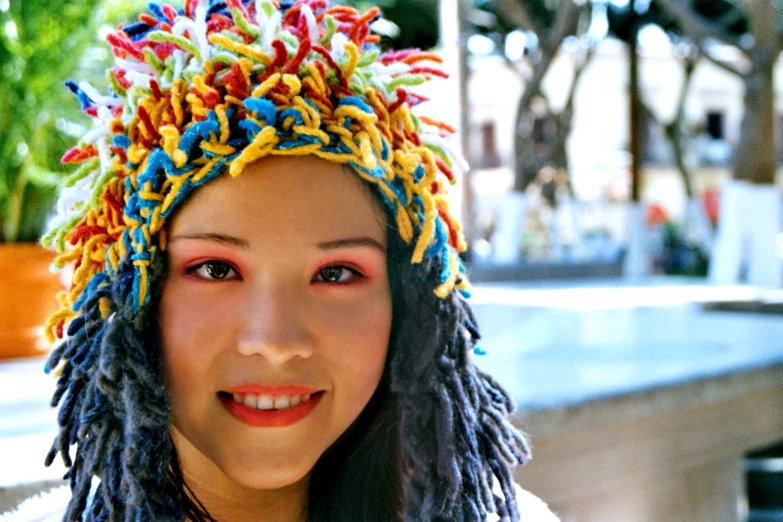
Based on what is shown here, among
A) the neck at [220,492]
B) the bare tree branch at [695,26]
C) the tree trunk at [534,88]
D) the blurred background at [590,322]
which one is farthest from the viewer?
the tree trunk at [534,88]

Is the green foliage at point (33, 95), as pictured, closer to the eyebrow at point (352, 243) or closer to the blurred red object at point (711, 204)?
the eyebrow at point (352, 243)

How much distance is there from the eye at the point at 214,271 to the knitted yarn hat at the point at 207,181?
0.16ft

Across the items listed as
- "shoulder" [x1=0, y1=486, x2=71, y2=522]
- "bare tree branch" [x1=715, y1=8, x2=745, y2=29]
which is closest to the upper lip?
"shoulder" [x1=0, y1=486, x2=71, y2=522]

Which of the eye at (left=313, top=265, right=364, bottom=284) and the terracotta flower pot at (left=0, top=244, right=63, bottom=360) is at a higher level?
the eye at (left=313, top=265, right=364, bottom=284)

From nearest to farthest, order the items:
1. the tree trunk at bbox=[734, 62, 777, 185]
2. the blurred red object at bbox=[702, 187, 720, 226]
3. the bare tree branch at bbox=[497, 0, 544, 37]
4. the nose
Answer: the nose < the tree trunk at bbox=[734, 62, 777, 185] < the bare tree branch at bbox=[497, 0, 544, 37] < the blurred red object at bbox=[702, 187, 720, 226]

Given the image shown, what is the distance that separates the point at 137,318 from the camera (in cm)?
112

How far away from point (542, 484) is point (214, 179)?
1259 mm

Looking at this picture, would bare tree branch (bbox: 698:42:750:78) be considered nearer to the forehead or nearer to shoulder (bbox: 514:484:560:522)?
shoulder (bbox: 514:484:560:522)

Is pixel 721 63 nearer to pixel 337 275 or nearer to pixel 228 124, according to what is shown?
pixel 337 275

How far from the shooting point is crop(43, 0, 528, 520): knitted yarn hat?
3.64ft

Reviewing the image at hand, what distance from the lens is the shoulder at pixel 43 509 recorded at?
4.35 feet

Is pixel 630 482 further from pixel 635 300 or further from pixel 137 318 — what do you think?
pixel 635 300

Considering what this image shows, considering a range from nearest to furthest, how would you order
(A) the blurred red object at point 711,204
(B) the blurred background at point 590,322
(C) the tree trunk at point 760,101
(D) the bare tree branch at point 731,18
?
1. (B) the blurred background at point 590,322
2. (C) the tree trunk at point 760,101
3. (D) the bare tree branch at point 731,18
4. (A) the blurred red object at point 711,204

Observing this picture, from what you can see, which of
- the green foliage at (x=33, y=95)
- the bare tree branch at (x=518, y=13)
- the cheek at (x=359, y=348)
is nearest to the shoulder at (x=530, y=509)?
the cheek at (x=359, y=348)
